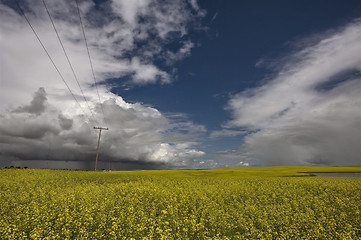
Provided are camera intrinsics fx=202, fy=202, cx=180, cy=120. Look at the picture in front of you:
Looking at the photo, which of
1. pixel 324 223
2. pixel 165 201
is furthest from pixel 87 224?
pixel 324 223

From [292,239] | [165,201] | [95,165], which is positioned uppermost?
[95,165]

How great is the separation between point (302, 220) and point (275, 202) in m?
5.13

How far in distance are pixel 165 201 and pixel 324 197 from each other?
51.5 ft

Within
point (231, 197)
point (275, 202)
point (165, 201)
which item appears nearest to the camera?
point (165, 201)

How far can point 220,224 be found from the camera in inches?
428

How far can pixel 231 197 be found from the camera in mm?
18531

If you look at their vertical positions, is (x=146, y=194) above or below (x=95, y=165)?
below

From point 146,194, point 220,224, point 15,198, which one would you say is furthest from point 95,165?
point 220,224

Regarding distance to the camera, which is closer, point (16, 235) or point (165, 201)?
point (16, 235)

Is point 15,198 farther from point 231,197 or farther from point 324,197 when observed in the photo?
point 324,197

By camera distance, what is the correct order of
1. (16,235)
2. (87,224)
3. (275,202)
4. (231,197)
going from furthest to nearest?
(231,197) → (275,202) → (87,224) → (16,235)

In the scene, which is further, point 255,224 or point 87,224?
point 255,224

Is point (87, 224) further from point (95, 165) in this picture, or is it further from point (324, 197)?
point (95, 165)

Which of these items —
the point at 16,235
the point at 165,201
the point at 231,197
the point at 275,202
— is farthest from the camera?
the point at 231,197
